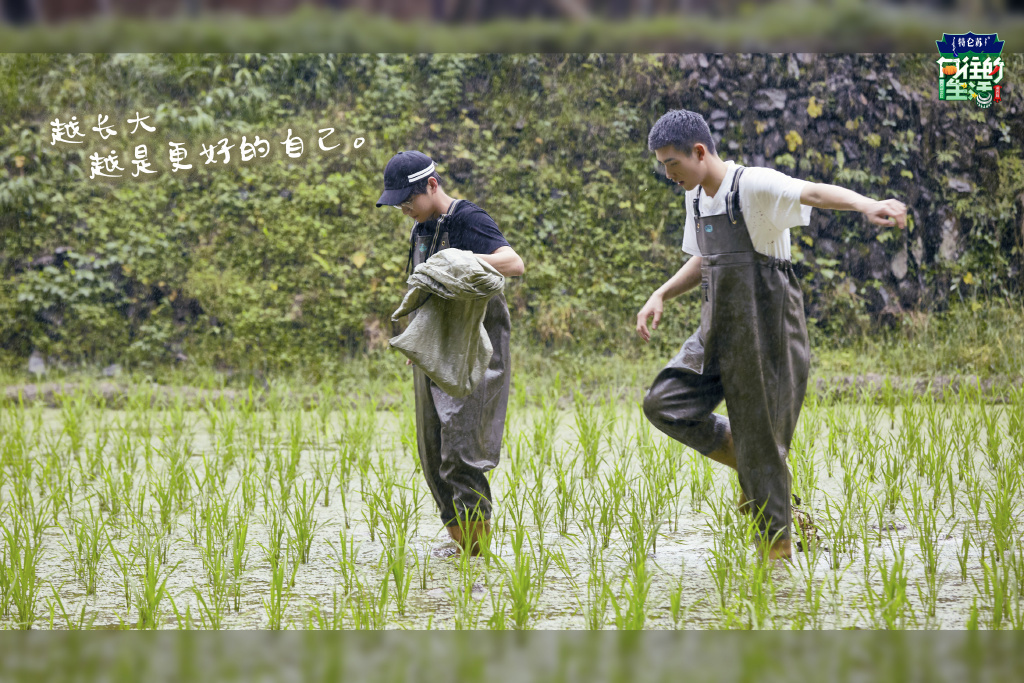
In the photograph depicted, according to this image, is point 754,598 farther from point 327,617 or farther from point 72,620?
point 72,620

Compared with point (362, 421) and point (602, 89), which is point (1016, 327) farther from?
point (362, 421)

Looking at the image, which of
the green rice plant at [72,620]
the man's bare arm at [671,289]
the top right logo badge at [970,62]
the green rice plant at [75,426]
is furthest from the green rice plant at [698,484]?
the green rice plant at [75,426]

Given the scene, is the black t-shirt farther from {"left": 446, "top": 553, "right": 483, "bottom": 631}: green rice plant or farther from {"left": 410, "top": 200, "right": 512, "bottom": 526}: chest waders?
{"left": 446, "top": 553, "right": 483, "bottom": 631}: green rice plant

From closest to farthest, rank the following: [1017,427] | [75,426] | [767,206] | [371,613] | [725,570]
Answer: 1. [371,613]
2. [725,570]
3. [767,206]
4. [1017,427]
5. [75,426]

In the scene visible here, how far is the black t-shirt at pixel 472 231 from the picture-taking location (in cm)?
254

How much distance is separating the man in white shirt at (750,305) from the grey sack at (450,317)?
23.0 inches

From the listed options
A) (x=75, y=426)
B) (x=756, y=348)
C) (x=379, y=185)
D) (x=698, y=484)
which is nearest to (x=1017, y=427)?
(x=698, y=484)

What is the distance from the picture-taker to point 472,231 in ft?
8.40

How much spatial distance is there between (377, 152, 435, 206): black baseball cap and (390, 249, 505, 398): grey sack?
9.1 inches

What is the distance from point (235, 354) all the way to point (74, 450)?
2306 millimetres

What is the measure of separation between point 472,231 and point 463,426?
0.55 metres

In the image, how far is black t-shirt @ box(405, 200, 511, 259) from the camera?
254 cm

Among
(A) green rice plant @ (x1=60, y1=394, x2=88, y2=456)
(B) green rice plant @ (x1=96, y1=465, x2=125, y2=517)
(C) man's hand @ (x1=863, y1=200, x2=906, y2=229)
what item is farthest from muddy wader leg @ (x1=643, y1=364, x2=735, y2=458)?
(A) green rice plant @ (x1=60, y1=394, x2=88, y2=456)

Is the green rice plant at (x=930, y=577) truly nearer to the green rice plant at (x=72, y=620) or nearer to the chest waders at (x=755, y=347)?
the chest waders at (x=755, y=347)
